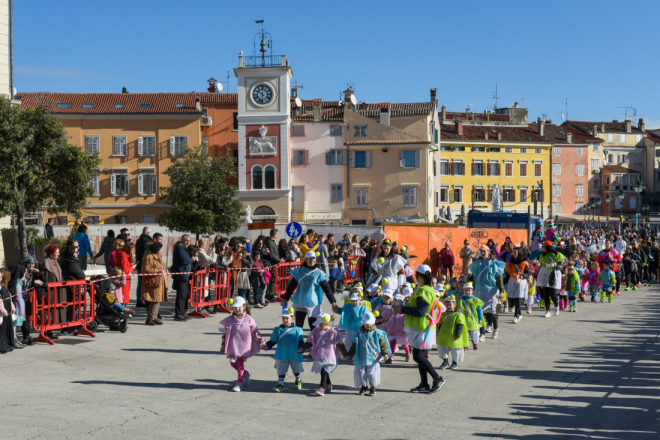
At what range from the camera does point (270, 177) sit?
5375cm

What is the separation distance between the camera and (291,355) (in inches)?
402

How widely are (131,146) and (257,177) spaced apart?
9.22 m

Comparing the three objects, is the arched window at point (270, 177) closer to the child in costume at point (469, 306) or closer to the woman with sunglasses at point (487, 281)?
the woman with sunglasses at point (487, 281)

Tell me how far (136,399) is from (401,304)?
13.4ft

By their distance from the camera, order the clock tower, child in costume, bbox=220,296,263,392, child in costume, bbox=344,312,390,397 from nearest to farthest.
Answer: child in costume, bbox=344,312,390,397 → child in costume, bbox=220,296,263,392 → the clock tower

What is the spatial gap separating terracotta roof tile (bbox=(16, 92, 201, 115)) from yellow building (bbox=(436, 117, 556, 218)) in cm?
2801

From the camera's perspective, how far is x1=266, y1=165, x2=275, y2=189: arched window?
5362cm

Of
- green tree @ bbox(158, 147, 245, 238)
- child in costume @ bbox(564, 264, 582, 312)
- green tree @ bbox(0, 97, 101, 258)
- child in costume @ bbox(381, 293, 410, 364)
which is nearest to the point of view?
child in costume @ bbox(381, 293, 410, 364)

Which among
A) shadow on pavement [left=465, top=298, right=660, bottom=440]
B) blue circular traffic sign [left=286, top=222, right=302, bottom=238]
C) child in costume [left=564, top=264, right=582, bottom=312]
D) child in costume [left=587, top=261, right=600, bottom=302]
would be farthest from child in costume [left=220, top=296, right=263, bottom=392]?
child in costume [left=587, top=261, right=600, bottom=302]

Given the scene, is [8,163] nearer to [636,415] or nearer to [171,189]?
[171,189]

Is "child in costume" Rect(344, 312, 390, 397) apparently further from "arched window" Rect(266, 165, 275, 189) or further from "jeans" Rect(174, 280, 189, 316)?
Result: "arched window" Rect(266, 165, 275, 189)

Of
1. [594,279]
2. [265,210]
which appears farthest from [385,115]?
[594,279]

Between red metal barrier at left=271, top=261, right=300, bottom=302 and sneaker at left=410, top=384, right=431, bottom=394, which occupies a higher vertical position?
red metal barrier at left=271, top=261, right=300, bottom=302

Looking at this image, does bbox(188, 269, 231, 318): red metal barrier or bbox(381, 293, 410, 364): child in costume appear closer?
bbox(381, 293, 410, 364): child in costume
